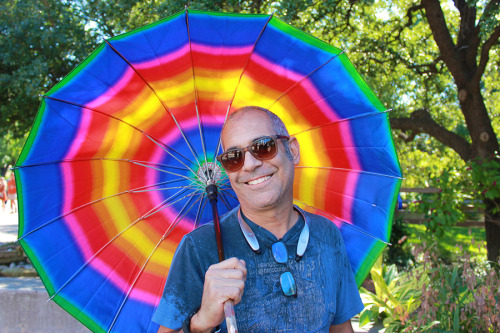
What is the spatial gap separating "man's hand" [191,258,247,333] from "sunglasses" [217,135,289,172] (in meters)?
0.45

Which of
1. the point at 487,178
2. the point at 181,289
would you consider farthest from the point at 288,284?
the point at 487,178

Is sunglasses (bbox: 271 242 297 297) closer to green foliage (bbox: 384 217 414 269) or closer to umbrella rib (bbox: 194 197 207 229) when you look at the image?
→ umbrella rib (bbox: 194 197 207 229)

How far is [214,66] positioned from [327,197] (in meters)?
0.98

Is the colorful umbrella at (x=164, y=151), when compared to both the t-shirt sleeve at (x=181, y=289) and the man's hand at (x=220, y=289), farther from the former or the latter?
the man's hand at (x=220, y=289)

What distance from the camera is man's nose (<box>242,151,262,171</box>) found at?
188cm

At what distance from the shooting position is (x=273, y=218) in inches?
76.5

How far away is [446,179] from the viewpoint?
6.02 meters

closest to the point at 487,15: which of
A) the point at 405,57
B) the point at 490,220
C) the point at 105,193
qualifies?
the point at 490,220

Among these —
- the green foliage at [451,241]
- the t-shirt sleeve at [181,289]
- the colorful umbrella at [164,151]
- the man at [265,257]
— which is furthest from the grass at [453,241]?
the t-shirt sleeve at [181,289]

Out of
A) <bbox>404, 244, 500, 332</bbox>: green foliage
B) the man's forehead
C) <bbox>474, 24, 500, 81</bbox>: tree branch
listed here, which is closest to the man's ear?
the man's forehead

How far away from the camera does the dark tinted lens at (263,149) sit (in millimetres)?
1903

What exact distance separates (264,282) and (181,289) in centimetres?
33

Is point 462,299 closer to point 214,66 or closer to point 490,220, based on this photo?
point 214,66

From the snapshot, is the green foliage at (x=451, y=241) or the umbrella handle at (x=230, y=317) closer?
the umbrella handle at (x=230, y=317)
